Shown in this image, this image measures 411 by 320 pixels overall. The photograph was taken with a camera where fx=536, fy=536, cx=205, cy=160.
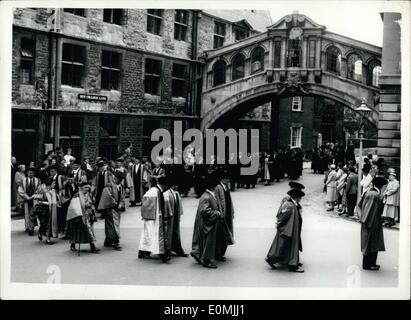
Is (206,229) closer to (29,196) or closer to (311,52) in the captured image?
(29,196)

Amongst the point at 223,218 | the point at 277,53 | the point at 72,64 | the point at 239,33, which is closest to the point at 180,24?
the point at 277,53

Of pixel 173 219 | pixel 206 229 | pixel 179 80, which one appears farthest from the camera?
pixel 179 80

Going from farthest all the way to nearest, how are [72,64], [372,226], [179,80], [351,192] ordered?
1. [179,80]
2. [72,64]
3. [351,192]
4. [372,226]

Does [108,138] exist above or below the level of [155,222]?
above

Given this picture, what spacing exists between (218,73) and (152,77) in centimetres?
430

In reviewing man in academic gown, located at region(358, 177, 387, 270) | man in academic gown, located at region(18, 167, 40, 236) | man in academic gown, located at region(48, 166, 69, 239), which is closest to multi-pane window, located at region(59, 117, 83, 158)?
man in academic gown, located at region(18, 167, 40, 236)

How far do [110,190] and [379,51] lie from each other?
15.2 m

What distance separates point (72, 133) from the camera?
2056 cm

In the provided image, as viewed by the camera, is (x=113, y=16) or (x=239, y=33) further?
(x=239, y=33)

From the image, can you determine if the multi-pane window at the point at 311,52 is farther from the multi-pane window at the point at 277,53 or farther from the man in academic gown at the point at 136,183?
the man in academic gown at the point at 136,183

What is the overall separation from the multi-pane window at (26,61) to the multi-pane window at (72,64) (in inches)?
57.1

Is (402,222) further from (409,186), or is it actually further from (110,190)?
(110,190)

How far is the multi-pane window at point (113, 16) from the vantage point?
2116 centimetres

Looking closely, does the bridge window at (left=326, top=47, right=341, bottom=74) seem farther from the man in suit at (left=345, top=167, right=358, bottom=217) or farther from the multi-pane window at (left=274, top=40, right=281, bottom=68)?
the man in suit at (left=345, top=167, right=358, bottom=217)
